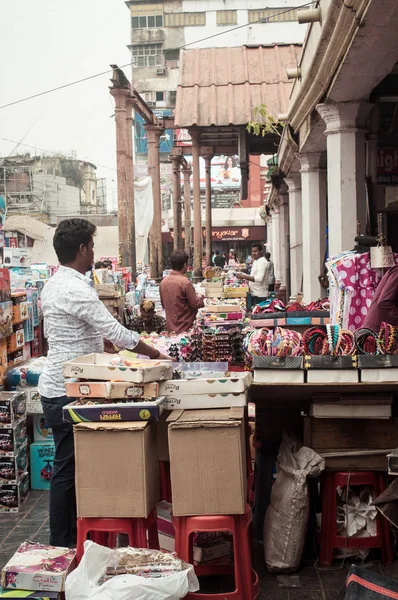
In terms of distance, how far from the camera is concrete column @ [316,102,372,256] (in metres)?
6.11

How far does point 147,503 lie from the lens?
128 inches

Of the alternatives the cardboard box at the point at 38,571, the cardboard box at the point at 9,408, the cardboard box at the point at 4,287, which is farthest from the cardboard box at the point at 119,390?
the cardboard box at the point at 4,287

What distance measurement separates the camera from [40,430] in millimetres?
5840

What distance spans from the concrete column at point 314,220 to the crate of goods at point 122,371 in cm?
545

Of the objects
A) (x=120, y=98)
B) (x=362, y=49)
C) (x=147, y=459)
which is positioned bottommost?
(x=147, y=459)

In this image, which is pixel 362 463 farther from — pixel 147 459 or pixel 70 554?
pixel 70 554

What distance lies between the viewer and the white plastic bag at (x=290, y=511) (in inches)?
146

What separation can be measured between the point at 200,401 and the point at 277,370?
1.42 ft

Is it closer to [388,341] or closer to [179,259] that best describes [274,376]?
[388,341]

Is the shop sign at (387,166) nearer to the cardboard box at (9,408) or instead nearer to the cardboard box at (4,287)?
the cardboard box at (4,287)

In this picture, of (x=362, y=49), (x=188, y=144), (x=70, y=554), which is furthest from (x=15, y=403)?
(x=188, y=144)

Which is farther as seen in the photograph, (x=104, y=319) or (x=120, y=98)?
(x=120, y=98)

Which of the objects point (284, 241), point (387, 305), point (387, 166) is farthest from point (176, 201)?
point (387, 305)

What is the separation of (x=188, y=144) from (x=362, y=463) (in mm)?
19618
